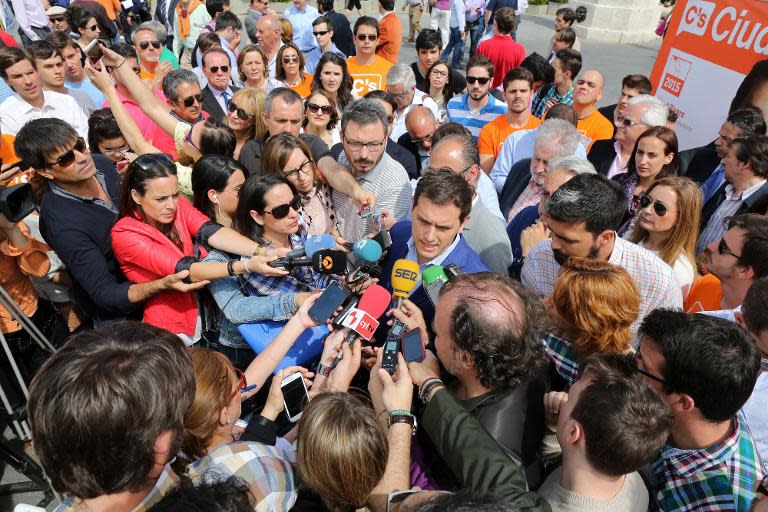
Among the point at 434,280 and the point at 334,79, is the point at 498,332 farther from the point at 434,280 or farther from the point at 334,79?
the point at 334,79

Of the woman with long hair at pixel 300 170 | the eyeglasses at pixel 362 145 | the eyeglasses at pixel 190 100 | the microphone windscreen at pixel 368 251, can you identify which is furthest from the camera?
the eyeglasses at pixel 190 100

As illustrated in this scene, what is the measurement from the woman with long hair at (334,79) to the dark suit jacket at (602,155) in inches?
97.6

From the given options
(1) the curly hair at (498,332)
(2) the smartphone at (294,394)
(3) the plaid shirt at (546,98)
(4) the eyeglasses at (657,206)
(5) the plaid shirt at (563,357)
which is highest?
(1) the curly hair at (498,332)

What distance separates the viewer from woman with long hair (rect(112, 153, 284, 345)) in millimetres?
2551

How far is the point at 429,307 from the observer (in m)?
2.61

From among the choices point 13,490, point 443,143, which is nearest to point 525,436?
point 443,143

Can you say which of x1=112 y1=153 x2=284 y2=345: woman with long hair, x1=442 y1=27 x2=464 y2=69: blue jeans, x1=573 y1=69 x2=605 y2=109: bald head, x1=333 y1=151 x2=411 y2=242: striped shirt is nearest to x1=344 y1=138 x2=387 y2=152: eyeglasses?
x1=333 y1=151 x2=411 y2=242: striped shirt

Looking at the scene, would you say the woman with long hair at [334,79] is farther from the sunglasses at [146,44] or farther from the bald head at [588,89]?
the bald head at [588,89]

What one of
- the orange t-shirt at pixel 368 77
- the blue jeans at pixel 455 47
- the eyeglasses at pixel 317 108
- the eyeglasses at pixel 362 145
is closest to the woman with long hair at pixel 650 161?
the eyeglasses at pixel 362 145

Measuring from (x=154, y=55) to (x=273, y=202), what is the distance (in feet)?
14.9

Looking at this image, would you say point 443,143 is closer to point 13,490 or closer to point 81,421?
point 81,421

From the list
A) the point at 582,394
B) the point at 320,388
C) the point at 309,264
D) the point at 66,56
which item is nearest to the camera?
the point at 582,394

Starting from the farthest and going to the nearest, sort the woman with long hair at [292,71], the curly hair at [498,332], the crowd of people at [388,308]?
1. the woman with long hair at [292,71]
2. the curly hair at [498,332]
3. the crowd of people at [388,308]

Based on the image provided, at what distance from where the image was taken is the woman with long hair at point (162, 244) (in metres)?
2.55
